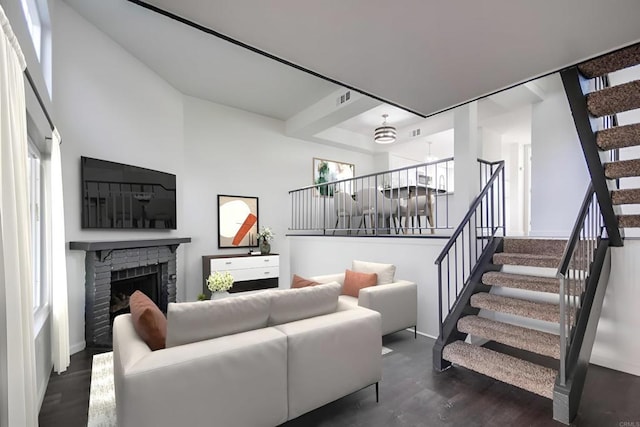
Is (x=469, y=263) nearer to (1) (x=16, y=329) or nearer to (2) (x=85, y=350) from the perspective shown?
(1) (x=16, y=329)

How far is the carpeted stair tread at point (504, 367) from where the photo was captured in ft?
7.53

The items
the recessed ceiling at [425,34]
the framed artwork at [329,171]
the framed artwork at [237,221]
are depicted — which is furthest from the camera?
the framed artwork at [329,171]

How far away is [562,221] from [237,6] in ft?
18.1

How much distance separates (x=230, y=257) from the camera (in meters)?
5.64

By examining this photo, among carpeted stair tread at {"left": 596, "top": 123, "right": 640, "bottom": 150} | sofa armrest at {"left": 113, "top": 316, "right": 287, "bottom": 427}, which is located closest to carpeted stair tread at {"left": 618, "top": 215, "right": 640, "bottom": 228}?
carpeted stair tread at {"left": 596, "top": 123, "right": 640, "bottom": 150}

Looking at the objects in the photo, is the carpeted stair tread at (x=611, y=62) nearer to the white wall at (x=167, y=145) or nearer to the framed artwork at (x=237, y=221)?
the white wall at (x=167, y=145)

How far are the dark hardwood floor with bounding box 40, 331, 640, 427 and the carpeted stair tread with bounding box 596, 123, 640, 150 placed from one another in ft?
6.42

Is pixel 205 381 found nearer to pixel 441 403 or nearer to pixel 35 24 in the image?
pixel 441 403

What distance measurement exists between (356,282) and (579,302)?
2.17 metres

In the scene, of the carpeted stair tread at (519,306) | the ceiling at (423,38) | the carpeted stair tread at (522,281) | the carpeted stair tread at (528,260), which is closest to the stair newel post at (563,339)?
the carpeted stair tread at (519,306)

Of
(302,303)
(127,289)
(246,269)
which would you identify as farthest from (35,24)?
(246,269)

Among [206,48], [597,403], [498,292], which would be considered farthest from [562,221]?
[206,48]

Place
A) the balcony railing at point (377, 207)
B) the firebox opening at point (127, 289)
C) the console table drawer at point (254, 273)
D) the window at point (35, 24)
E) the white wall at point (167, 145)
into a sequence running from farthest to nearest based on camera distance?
the console table drawer at point (254, 273) → the balcony railing at point (377, 207) → the firebox opening at point (127, 289) → the white wall at point (167, 145) → the window at point (35, 24)

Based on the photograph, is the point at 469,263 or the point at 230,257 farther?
the point at 230,257
